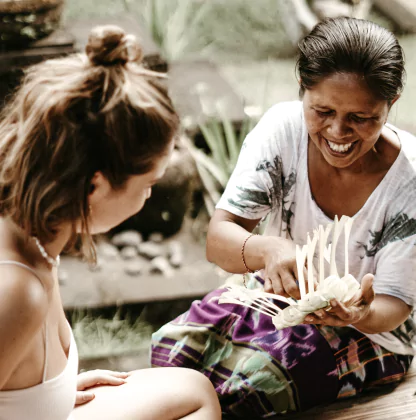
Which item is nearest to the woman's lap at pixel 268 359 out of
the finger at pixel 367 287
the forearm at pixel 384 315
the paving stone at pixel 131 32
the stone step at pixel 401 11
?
the forearm at pixel 384 315

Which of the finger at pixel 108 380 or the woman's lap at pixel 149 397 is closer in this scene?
the woman's lap at pixel 149 397

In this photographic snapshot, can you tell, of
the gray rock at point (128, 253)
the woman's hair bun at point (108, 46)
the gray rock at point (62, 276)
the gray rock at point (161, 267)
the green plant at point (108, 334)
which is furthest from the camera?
the gray rock at point (128, 253)

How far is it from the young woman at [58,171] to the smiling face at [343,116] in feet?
1.84

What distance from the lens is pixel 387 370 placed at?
2.18 meters

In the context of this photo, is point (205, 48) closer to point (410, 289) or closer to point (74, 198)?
point (410, 289)

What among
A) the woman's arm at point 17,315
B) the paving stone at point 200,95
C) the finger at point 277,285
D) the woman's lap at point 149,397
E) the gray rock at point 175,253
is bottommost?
the gray rock at point 175,253

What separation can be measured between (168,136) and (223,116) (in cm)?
219

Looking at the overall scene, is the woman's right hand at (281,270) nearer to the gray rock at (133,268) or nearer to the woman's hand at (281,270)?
the woman's hand at (281,270)

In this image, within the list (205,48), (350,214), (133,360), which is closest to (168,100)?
(350,214)

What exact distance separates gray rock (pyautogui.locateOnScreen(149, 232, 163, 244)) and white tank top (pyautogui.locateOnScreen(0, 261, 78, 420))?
1.99 m

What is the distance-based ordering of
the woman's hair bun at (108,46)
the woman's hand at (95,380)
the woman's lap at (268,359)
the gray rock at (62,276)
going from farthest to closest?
the gray rock at (62,276) → the woman's lap at (268,359) → the woman's hand at (95,380) → the woman's hair bun at (108,46)

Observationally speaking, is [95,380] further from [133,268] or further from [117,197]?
[133,268]

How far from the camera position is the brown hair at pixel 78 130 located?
137 cm

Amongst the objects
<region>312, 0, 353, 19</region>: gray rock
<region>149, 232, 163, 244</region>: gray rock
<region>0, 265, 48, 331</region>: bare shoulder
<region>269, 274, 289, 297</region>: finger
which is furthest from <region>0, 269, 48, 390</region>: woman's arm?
<region>312, 0, 353, 19</region>: gray rock
